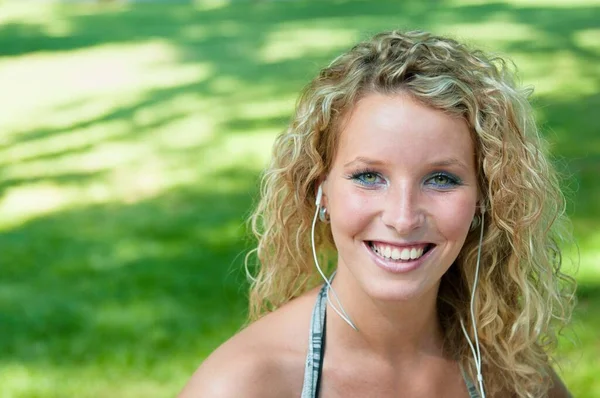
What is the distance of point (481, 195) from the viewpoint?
2.88m

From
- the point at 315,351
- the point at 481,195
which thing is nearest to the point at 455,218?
Answer: the point at 481,195

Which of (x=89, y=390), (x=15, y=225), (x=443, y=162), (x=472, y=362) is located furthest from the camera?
(x=15, y=225)


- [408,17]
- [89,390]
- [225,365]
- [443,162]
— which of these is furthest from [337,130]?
[408,17]

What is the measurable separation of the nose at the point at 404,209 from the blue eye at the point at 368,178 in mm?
46

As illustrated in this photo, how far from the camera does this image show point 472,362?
311cm

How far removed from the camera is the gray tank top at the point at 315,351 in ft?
9.23

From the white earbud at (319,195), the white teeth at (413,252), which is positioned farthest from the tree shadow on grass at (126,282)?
the white teeth at (413,252)

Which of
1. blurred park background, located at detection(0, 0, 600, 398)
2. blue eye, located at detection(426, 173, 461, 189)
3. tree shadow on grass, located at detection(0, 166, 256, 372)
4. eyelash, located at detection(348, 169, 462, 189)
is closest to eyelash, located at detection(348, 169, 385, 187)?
eyelash, located at detection(348, 169, 462, 189)

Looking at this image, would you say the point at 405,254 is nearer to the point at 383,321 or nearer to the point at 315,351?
the point at 383,321

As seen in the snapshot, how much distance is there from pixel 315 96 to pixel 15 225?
4.53 meters

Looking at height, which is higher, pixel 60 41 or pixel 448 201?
pixel 60 41

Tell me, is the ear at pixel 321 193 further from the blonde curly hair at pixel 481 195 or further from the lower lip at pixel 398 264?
the lower lip at pixel 398 264

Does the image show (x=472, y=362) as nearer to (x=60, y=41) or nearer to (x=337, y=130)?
(x=337, y=130)

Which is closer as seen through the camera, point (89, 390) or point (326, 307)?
point (326, 307)
